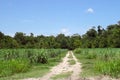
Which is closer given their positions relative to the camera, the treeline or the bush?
the bush

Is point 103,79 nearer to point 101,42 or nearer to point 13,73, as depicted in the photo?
point 13,73

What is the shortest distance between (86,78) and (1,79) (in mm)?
4648

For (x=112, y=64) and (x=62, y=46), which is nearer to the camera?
(x=112, y=64)

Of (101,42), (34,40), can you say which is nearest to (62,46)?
(34,40)

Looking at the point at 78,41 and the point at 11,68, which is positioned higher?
the point at 78,41

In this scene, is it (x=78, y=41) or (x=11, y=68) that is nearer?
(x=11, y=68)

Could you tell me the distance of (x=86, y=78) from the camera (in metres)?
14.4

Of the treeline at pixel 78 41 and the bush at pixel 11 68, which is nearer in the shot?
the bush at pixel 11 68

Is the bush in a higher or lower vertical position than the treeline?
lower

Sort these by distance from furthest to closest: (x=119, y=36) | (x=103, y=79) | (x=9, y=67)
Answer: (x=119, y=36)
(x=9, y=67)
(x=103, y=79)

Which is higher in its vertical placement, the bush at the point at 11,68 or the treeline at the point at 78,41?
the treeline at the point at 78,41

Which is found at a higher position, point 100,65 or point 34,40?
point 34,40

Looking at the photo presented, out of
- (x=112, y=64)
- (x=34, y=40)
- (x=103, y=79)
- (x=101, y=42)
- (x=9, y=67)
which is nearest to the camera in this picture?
(x=103, y=79)

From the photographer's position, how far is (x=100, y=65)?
17578 mm
